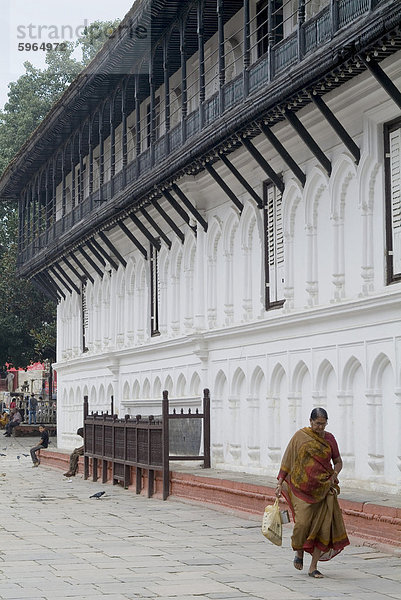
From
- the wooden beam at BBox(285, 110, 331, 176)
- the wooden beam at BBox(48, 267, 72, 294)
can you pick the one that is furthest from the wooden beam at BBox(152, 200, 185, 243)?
the wooden beam at BBox(48, 267, 72, 294)

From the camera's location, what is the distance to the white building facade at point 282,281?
54.4 ft

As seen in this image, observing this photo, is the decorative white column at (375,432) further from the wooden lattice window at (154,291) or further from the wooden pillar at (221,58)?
the wooden lattice window at (154,291)

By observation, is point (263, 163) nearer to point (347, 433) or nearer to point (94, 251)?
point (347, 433)

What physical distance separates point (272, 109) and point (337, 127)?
1.17m

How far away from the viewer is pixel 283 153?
1909 cm

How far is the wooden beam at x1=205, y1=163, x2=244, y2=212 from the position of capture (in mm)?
21891

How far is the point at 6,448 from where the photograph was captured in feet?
150

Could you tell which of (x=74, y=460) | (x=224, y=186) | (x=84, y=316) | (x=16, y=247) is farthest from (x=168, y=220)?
(x=16, y=247)

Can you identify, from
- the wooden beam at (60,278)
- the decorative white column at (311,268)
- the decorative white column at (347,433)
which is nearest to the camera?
the decorative white column at (347,433)

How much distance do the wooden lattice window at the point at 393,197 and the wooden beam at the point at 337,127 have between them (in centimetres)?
77

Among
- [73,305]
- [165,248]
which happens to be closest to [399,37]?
[165,248]

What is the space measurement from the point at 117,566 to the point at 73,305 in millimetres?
26860

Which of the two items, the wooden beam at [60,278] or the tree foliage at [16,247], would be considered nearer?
the wooden beam at [60,278]

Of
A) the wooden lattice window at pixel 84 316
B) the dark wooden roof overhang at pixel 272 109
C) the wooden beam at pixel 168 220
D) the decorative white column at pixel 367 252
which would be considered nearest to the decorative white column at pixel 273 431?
the dark wooden roof overhang at pixel 272 109
